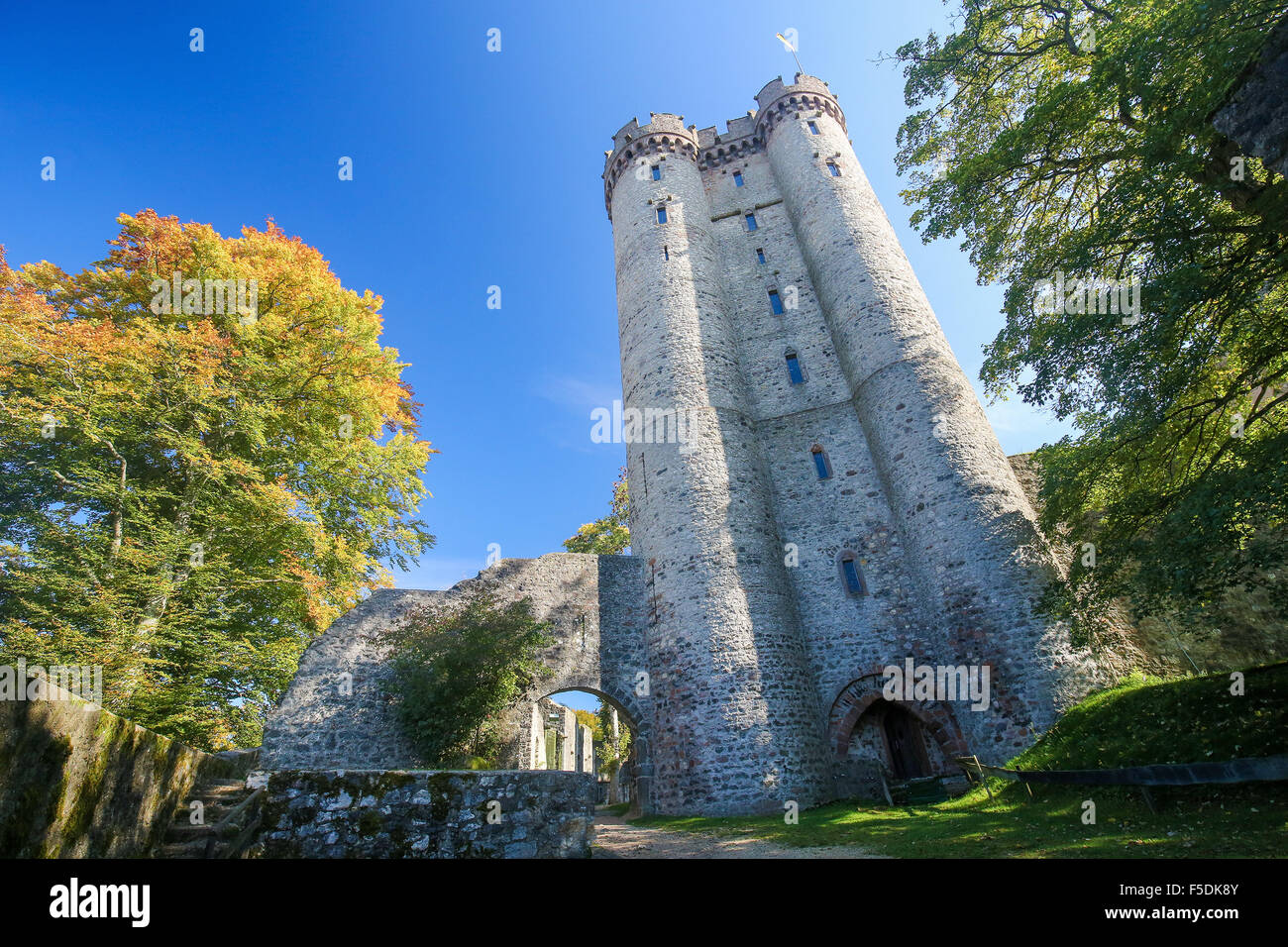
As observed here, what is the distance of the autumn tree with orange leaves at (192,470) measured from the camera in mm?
10648

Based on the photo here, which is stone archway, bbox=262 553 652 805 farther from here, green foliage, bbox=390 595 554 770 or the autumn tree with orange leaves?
the autumn tree with orange leaves

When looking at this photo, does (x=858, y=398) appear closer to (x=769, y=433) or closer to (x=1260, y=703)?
(x=769, y=433)

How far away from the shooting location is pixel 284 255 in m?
16.3

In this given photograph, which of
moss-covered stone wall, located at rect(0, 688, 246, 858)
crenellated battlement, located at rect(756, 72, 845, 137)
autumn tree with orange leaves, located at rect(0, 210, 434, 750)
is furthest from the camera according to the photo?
crenellated battlement, located at rect(756, 72, 845, 137)

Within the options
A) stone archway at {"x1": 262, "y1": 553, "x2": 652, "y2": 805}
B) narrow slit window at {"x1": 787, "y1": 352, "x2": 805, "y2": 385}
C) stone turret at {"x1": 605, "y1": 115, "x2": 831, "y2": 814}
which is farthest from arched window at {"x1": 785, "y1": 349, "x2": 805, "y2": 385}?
stone archway at {"x1": 262, "y1": 553, "x2": 652, "y2": 805}

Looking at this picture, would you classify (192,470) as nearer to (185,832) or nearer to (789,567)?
(185,832)

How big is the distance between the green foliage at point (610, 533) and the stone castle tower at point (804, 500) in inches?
386

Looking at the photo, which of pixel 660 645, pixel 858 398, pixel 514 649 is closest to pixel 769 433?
pixel 858 398

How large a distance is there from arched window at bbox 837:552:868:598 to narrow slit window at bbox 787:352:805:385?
6460 mm

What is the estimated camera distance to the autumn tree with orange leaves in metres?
10.6

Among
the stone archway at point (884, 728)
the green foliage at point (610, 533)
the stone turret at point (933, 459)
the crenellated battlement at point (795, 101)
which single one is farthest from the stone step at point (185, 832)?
the crenellated battlement at point (795, 101)

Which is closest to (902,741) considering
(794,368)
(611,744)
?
(794,368)

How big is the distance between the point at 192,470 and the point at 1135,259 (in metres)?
20.1

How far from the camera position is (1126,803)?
7.46 meters
